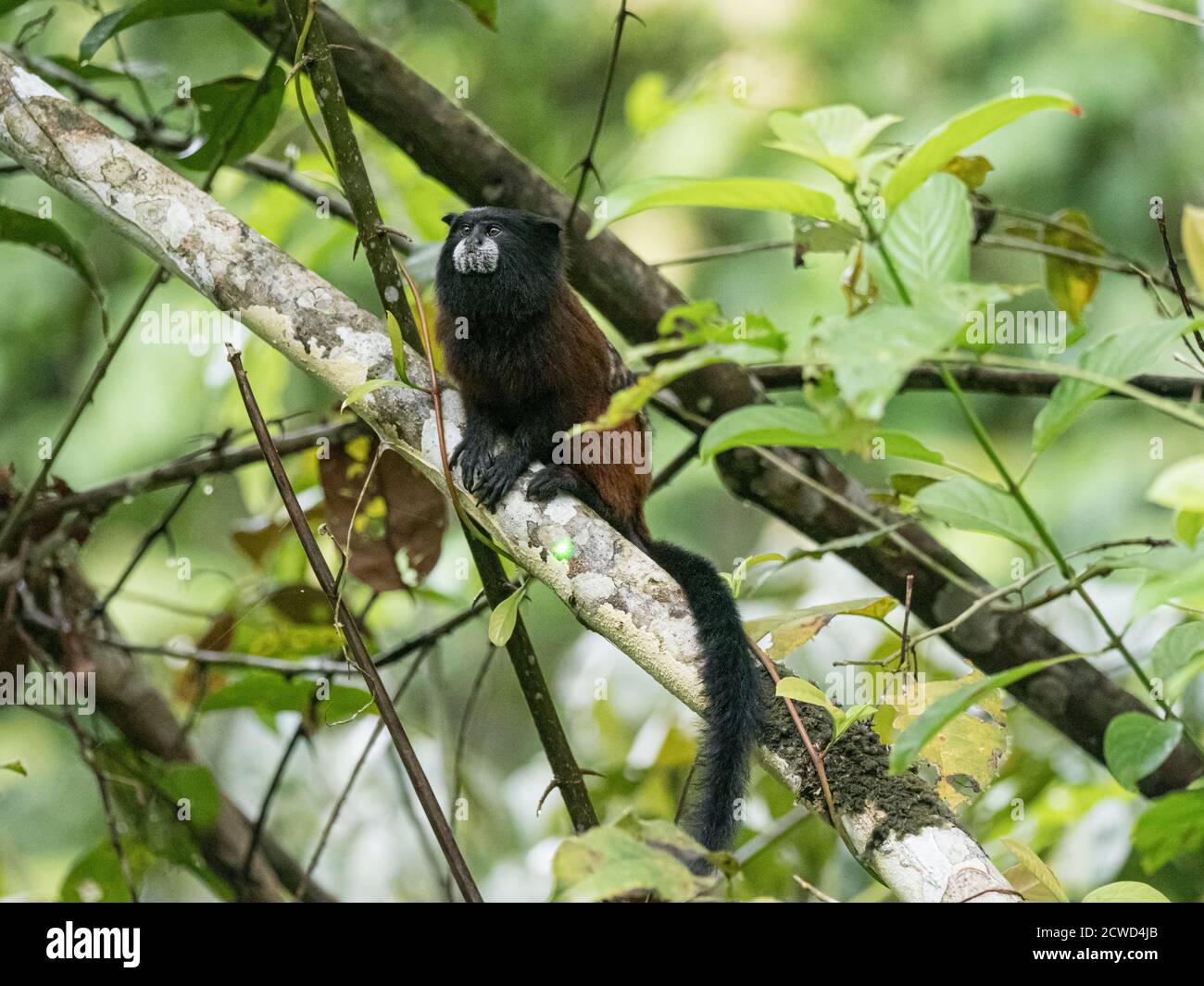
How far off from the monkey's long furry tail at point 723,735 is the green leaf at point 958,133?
85cm

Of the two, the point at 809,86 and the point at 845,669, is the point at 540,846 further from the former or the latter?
the point at 809,86

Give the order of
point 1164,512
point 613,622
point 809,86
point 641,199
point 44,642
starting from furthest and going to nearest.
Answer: point 809,86, point 1164,512, point 44,642, point 613,622, point 641,199

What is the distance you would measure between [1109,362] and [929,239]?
0.75ft

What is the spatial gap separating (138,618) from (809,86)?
18.2 ft

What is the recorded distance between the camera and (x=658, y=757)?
297cm

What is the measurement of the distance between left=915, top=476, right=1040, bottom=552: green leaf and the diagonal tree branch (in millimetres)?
1360

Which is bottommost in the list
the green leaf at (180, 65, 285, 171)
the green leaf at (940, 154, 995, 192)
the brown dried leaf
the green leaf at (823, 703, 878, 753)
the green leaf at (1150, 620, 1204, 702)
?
the green leaf at (1150, 620, 1204, 702)

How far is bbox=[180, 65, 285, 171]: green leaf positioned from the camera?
271 centimetres

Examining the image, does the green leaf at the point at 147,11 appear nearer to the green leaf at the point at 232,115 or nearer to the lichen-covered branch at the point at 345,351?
the green leaf at the point at 232,115

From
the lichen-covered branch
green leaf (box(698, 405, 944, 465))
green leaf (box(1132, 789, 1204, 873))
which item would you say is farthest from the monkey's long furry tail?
green leaf (box(1132, 789, 1204, 873))

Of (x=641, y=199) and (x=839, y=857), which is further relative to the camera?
(x=839, y=857)

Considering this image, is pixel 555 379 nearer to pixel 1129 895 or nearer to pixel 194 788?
pixel 194 788

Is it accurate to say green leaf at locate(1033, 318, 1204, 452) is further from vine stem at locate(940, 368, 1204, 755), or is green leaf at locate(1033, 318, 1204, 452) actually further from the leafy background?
the leafy background
